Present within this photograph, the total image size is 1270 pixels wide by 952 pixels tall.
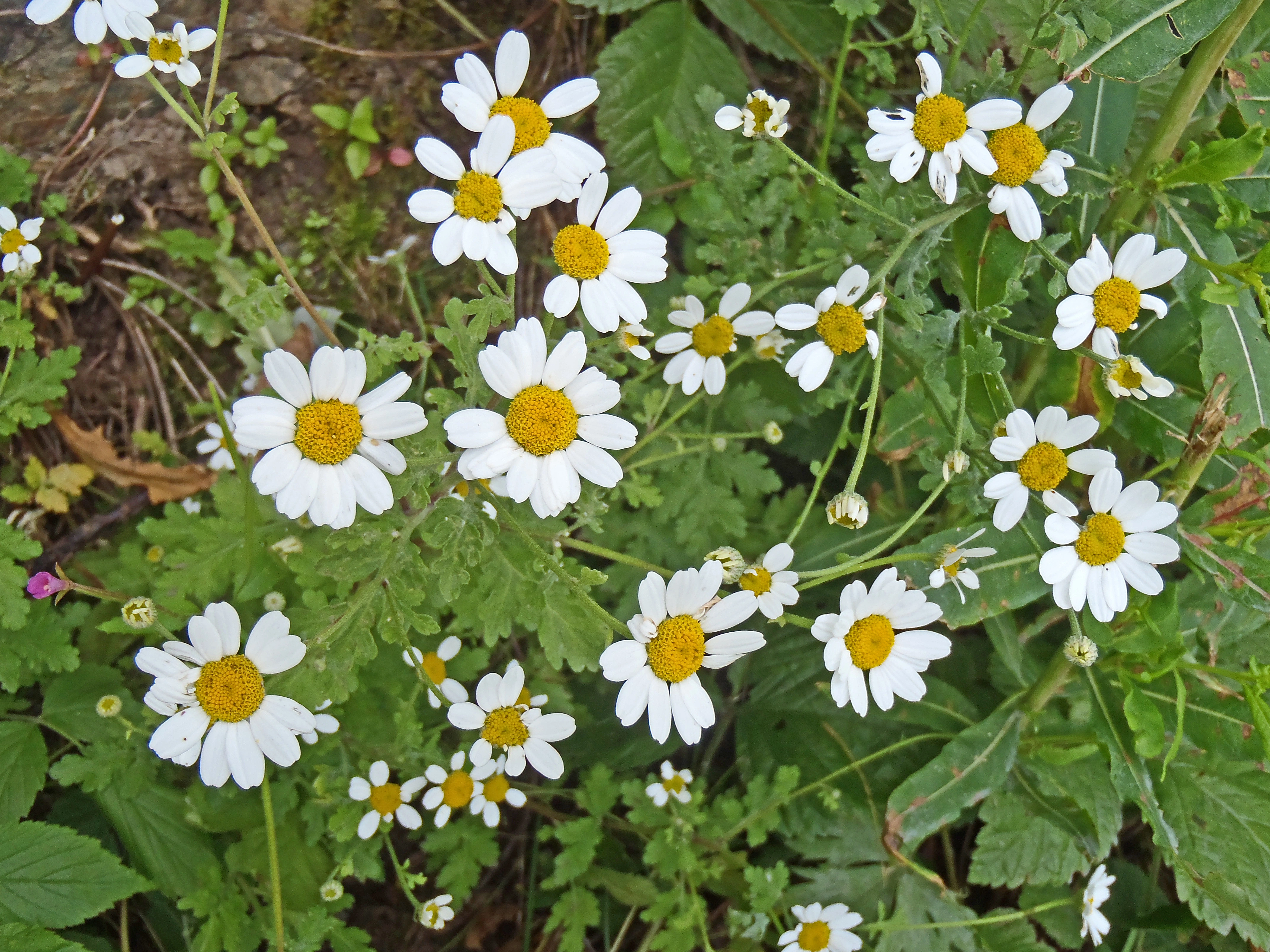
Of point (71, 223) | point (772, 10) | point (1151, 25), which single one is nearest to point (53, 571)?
point (71, 223)

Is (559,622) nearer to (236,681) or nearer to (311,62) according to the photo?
(236,681)

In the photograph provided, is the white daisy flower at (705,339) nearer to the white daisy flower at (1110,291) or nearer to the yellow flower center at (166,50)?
the white daisy flower at (1110,291)

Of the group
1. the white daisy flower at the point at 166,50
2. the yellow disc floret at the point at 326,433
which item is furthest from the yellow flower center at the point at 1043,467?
the white daisy flower at the point at 166,50

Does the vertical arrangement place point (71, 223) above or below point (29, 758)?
above

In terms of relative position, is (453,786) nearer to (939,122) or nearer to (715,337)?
(715,337)

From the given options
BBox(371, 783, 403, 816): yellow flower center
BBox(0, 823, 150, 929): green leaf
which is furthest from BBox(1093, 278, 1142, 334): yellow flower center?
BBox(0, 823, 150, 929): green leaf

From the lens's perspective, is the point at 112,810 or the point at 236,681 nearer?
the point at 236,681

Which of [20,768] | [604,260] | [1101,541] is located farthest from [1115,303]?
[20,768]
